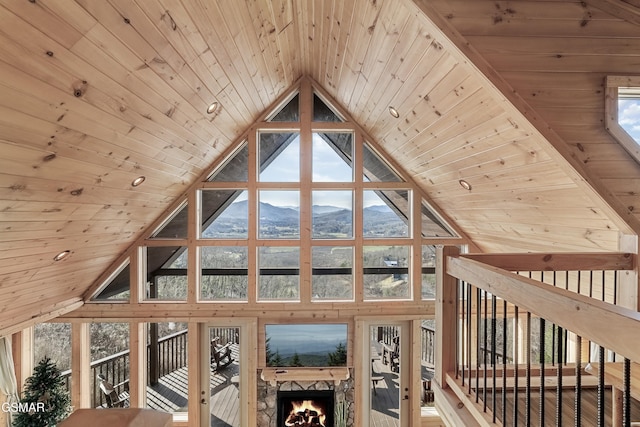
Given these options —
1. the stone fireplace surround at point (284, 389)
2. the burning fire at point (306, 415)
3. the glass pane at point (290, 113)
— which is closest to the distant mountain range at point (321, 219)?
the glass pane at point (290, 113)

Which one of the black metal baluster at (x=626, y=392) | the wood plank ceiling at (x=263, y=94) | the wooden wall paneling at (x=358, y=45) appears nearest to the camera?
the black metal baluster at (x=626, y=392)

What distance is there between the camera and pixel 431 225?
4613 millimetres

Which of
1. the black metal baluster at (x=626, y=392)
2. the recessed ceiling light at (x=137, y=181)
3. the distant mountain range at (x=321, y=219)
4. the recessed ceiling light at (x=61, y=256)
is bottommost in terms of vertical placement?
the black metal baluster at (x=626, y=392)

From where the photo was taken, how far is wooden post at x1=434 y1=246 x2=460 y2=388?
6.59 feet

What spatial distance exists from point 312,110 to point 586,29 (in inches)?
122

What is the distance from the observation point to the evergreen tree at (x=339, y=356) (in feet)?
14.8

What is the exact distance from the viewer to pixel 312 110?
4.41 m

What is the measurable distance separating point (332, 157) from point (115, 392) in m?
4.55

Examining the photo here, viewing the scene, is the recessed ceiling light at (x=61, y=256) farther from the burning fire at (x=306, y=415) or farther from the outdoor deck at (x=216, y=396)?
the burning fire at (x=306, y=415)

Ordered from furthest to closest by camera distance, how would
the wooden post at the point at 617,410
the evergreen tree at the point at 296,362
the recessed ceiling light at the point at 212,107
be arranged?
the evergreen tree at the point at 296,362
the recessed ceiling light at the point at 212,107
the wooden post at the point at 617,410

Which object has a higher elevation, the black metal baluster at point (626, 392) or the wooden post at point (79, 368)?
the black metal baluster at point (626, 392)

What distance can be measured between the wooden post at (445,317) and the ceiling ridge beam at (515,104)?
811mm

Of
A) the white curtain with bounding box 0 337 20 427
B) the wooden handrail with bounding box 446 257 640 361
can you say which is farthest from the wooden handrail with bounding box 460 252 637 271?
the white curtain with bounding box 0 337 20 427

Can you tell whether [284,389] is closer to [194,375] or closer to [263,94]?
[194,375]
